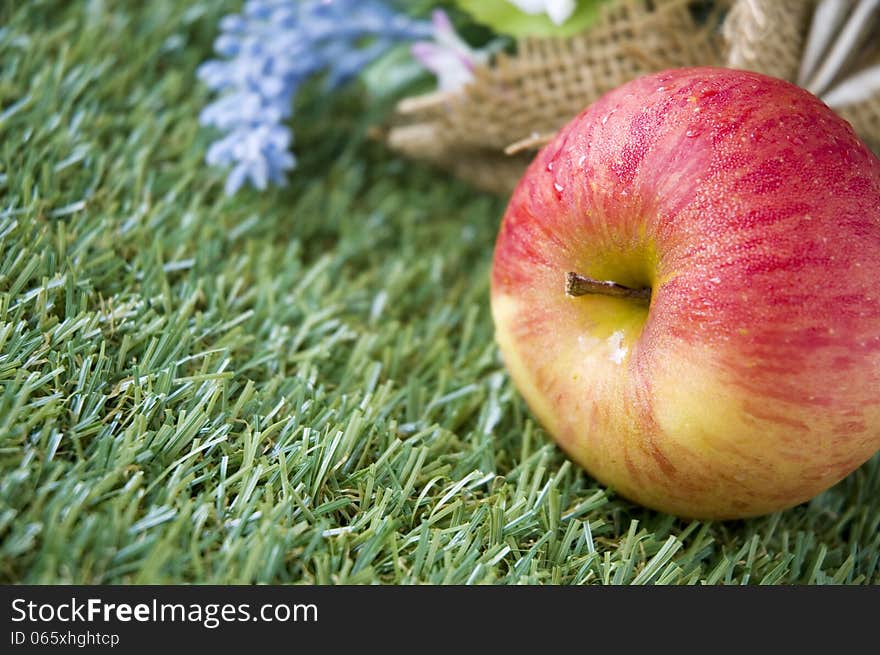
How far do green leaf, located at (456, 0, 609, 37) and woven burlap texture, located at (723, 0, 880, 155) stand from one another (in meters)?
0.17

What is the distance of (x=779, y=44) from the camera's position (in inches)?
35.3

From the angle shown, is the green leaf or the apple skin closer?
the apple skin

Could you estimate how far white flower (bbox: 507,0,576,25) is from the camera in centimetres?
93

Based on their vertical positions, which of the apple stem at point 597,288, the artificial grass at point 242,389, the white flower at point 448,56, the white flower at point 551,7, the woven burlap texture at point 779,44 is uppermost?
the white flower at point 551,7

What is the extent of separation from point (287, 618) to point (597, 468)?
0.33 m

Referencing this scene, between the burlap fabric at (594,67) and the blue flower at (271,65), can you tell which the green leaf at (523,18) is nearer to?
the burlap fabric at (594,67)

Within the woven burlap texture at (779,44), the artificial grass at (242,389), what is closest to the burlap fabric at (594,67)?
the woven burlap texture at (779,44)

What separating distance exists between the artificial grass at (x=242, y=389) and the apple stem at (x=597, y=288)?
182 mm

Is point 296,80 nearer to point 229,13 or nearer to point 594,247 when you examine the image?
point 229,13

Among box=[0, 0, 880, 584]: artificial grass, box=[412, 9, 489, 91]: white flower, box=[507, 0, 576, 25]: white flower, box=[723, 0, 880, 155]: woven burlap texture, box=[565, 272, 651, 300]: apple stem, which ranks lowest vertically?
box=[0, 0, 880, 584]: artificial grass

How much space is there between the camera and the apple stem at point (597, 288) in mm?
736

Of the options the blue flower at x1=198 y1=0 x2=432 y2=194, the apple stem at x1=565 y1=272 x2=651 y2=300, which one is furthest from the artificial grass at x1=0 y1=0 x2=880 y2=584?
the apple stem at x1=565 y1=272 x2=651 y2=300

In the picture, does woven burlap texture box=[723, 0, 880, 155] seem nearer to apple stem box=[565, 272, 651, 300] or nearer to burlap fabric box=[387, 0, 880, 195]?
burlap fabric box=[387, 0, 880, 195]

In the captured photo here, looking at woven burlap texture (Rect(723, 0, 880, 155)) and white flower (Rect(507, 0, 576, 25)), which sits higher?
white flower (Rect(507, 0, 576, 25))
